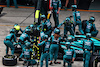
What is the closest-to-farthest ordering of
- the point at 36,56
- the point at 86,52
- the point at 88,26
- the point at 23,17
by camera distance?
1. the point at 86,52
2. the point at 36,56
3. the point at 88,26
4. the point at 23,17

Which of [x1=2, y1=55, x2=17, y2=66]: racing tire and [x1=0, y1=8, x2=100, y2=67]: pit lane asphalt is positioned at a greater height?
[x1=0, y1=8, x2=100, y2=67]: pit lane asphalt

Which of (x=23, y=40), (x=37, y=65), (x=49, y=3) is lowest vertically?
(x=37, y=65)

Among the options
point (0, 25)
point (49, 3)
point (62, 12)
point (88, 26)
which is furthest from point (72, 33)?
point (62, 12)

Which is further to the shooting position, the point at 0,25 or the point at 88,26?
the point at 0,25

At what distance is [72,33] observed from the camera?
67.1 feet

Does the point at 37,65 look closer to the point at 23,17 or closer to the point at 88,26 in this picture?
the point at 88,26

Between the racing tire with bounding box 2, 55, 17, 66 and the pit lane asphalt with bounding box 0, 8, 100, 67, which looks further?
the pit lane asphalt with bounding box 0, 8, 100, 67

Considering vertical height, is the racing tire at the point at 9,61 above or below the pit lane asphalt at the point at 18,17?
below

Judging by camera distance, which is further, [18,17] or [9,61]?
[18,17]

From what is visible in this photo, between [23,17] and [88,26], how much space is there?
9087 millimetres

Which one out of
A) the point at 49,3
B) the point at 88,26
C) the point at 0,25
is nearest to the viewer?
the point at 88,26

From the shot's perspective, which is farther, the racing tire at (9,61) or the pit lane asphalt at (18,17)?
the pit lane asphalt at (18,17)

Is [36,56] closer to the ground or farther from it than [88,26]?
closer to the ground

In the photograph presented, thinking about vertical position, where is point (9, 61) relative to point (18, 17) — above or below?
below
